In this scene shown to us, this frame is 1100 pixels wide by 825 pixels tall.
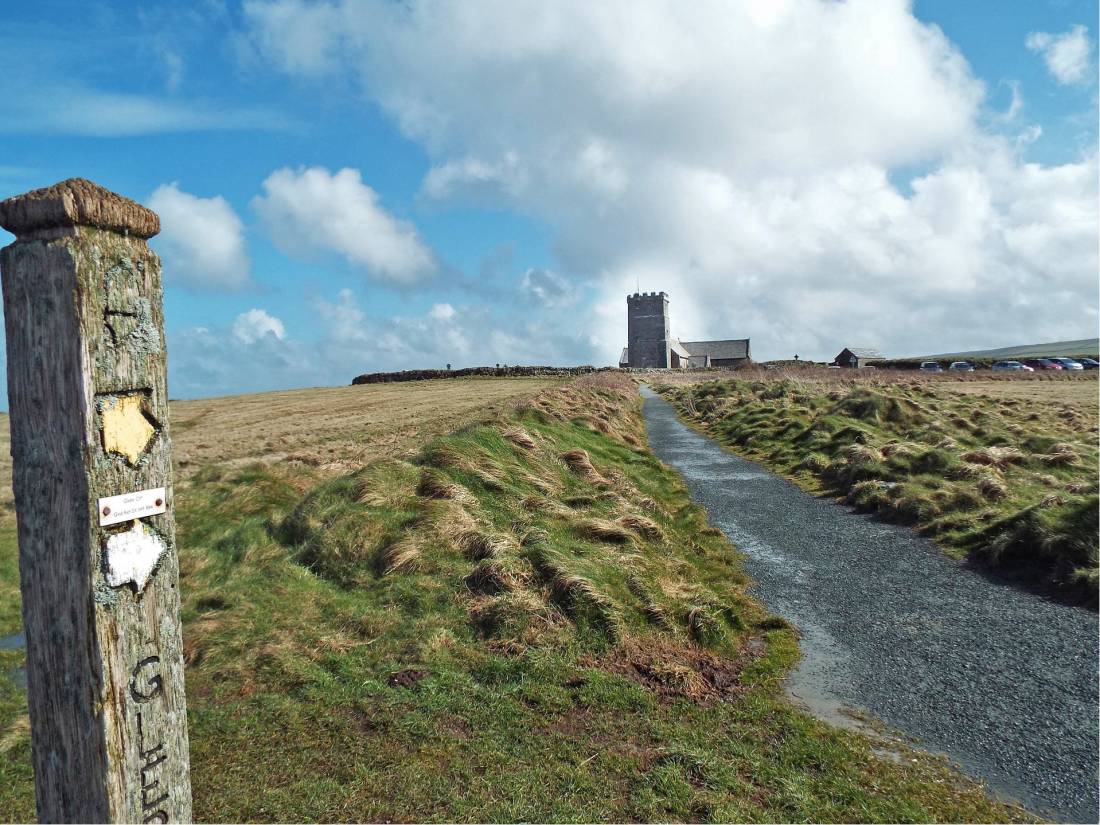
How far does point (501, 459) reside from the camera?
43.8 ft

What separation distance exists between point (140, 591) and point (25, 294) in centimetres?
137

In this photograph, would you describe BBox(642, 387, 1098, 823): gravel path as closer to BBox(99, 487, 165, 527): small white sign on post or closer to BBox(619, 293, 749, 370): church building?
BBox(99, 487, 165, 527): small white sign on post

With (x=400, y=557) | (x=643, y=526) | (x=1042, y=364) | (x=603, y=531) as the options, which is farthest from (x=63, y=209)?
(x=1042, y=364)

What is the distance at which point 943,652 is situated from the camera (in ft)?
27.8

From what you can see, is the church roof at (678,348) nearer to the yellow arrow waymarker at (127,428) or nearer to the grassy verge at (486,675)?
the grassy verge at (486,675)

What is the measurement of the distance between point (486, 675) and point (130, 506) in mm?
5093

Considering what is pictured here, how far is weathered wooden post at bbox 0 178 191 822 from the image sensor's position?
2771 mm

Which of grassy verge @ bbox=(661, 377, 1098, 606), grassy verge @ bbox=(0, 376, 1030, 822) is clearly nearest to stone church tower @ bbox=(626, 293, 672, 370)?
grassy verge @ bbox=(661, 377, 1098, 606)

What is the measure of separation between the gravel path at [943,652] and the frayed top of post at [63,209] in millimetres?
7622

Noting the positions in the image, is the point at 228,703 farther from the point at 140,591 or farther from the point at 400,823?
the point at 140,591

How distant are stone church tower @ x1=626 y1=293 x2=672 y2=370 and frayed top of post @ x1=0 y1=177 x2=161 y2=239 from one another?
346 ft

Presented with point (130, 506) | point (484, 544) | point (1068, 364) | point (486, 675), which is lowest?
point (486, 675)

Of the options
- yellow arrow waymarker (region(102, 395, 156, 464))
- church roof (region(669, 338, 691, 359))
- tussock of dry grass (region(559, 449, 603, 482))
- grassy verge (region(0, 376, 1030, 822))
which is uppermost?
church roof (region(669, 338, 691, 359))

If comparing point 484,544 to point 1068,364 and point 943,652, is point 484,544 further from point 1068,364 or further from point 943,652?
point 1068,364
